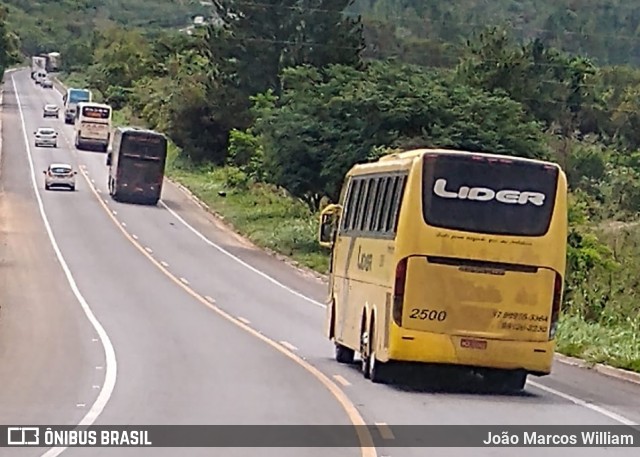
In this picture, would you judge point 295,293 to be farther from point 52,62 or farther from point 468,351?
point 52,62

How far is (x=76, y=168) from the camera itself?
80.3 m

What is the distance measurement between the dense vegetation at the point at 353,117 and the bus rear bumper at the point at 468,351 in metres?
4.86

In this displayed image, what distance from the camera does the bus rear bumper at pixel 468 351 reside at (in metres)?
18.7

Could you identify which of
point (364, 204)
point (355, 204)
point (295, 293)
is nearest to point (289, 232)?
point (295, 293)

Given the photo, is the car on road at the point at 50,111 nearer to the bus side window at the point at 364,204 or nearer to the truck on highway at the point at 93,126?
the truck on highway at the point at 93,126

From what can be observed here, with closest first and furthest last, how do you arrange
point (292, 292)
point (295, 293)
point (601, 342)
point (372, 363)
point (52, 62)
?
point (372, 363) < point (601, 342) < point (295, 293) < point (292, 292) < point (52, 62)

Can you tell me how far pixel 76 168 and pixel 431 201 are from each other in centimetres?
6327

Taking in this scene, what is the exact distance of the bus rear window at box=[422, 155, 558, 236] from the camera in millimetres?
18906

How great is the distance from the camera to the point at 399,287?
1875 cm

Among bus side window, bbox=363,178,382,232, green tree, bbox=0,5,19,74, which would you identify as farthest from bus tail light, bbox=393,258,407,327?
green tree, bbox=0,5,19,74

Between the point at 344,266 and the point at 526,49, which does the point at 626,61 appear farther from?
the point at 344,266

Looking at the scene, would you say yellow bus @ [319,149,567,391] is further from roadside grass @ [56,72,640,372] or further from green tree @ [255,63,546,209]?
green tree @ [255,63,546,209]

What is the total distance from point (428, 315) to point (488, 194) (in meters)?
1.78

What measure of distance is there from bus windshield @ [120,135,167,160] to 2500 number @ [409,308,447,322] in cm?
4627
